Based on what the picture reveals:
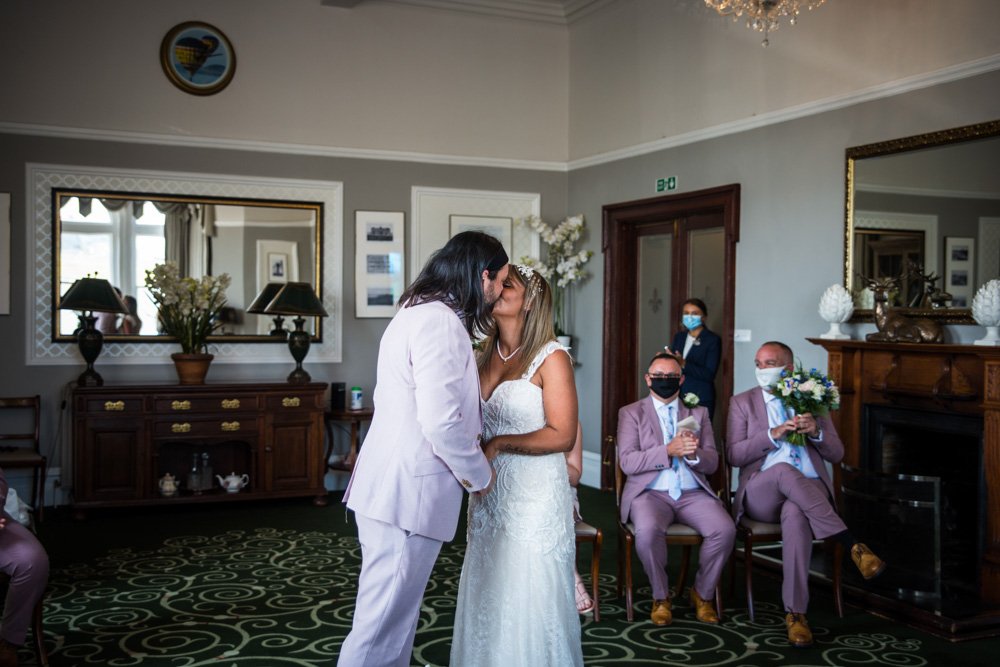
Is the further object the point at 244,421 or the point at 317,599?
the point at 244,421

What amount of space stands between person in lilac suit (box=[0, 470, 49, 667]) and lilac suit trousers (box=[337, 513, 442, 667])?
5.56ft

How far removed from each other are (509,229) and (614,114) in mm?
1394

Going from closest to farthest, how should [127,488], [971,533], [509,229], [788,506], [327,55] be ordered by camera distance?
[788,506] → [971,533] → [127,488] → [327,55] → [509,229]

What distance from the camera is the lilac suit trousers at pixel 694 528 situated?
15.7ft

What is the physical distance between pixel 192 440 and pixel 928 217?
5380 mm

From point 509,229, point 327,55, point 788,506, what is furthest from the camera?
point 509,229

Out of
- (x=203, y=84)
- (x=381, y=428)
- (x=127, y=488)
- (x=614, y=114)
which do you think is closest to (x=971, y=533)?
(x=381, y=428)

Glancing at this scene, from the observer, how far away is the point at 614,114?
8.45 meters

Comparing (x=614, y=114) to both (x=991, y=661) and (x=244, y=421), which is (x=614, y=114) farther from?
(x=991, y=661)

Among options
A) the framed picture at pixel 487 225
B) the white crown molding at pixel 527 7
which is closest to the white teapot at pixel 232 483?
the framed picture at pixel 487 225

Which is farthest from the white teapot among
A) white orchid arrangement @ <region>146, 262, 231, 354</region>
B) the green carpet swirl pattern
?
the green carpet swirl pattern

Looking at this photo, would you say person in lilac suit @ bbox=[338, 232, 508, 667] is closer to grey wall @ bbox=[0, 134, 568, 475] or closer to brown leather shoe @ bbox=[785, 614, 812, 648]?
brown leather shoe @ bbox=[785, 614, 812, 648]

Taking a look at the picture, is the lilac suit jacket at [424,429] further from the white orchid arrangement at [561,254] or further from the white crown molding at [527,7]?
the white crown molding at [527,7]

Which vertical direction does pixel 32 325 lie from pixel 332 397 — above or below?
above
